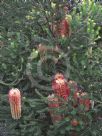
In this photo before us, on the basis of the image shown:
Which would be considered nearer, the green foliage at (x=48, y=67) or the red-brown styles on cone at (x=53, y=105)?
the red-brown styles on cone at (x=53, y=105)

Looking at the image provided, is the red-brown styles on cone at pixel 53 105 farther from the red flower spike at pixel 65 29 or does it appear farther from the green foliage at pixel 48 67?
the red flower spike at pixel 65 29

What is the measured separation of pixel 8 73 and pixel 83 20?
3.27ft

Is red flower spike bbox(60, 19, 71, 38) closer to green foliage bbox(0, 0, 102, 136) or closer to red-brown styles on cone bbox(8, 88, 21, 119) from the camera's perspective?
green foliage bbox(0, 0, 102, 136)

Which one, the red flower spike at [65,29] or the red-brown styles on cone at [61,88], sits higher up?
the red flower spike at [65,29]

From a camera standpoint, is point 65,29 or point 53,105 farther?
point 65,29

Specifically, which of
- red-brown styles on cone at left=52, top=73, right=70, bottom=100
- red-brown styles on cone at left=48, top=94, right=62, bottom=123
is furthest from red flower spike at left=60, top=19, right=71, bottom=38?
red-brown styles on cone at left=48, top=94, right=62, bottom=123

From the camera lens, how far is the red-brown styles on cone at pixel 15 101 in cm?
355

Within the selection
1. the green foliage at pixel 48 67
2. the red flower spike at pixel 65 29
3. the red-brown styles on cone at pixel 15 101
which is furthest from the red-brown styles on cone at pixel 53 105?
the red flower spike at pixel 65 29

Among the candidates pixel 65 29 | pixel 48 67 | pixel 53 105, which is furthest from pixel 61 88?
pixel 65 29

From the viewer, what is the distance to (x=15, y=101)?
140 inches

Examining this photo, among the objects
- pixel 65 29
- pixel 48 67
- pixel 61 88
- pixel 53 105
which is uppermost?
pixel 65 29

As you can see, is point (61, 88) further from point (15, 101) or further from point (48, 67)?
point (48, 67)

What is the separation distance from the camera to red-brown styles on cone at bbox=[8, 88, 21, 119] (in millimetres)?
3549

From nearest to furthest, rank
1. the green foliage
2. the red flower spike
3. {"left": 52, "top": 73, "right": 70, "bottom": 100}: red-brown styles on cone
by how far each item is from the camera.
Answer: {"left": 52, "top": 73, "right": 70, "bottom": 100}: red-brown styles on cone
the green foliage
the red flower spike
